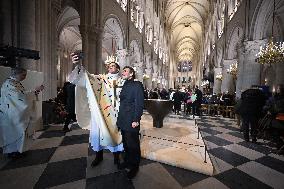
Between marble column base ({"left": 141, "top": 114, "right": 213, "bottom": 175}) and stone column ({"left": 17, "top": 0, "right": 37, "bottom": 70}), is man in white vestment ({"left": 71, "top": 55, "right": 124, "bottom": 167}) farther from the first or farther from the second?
stone column ({"left": 17, "top": 0, "right": 37, "bottom": 70})

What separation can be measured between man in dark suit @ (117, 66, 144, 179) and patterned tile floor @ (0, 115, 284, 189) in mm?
342

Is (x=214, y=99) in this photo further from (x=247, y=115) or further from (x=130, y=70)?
(x=130, y=70)

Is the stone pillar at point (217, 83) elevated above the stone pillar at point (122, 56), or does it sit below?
below

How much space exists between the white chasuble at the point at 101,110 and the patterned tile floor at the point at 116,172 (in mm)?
476

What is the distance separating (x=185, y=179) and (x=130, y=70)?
200cm

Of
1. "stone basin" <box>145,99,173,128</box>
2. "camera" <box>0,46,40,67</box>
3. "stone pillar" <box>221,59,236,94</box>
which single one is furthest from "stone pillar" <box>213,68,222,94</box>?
"camera" <box>0,46,40,67</box>

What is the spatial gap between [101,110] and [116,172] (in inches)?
43.3

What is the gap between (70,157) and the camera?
13.4 feet

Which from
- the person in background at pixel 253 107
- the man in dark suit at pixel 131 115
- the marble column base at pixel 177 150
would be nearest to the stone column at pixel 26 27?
the marble column base at pixel 177 150

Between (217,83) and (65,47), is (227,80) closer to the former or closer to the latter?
(217,83)

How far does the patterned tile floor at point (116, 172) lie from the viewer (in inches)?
119

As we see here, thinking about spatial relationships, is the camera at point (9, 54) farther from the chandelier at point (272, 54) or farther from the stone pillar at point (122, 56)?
the stone pillar at point (122, 56)

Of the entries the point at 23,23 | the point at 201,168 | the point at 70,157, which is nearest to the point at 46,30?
the point at 23,23

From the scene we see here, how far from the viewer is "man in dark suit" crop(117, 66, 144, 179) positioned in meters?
3.12
